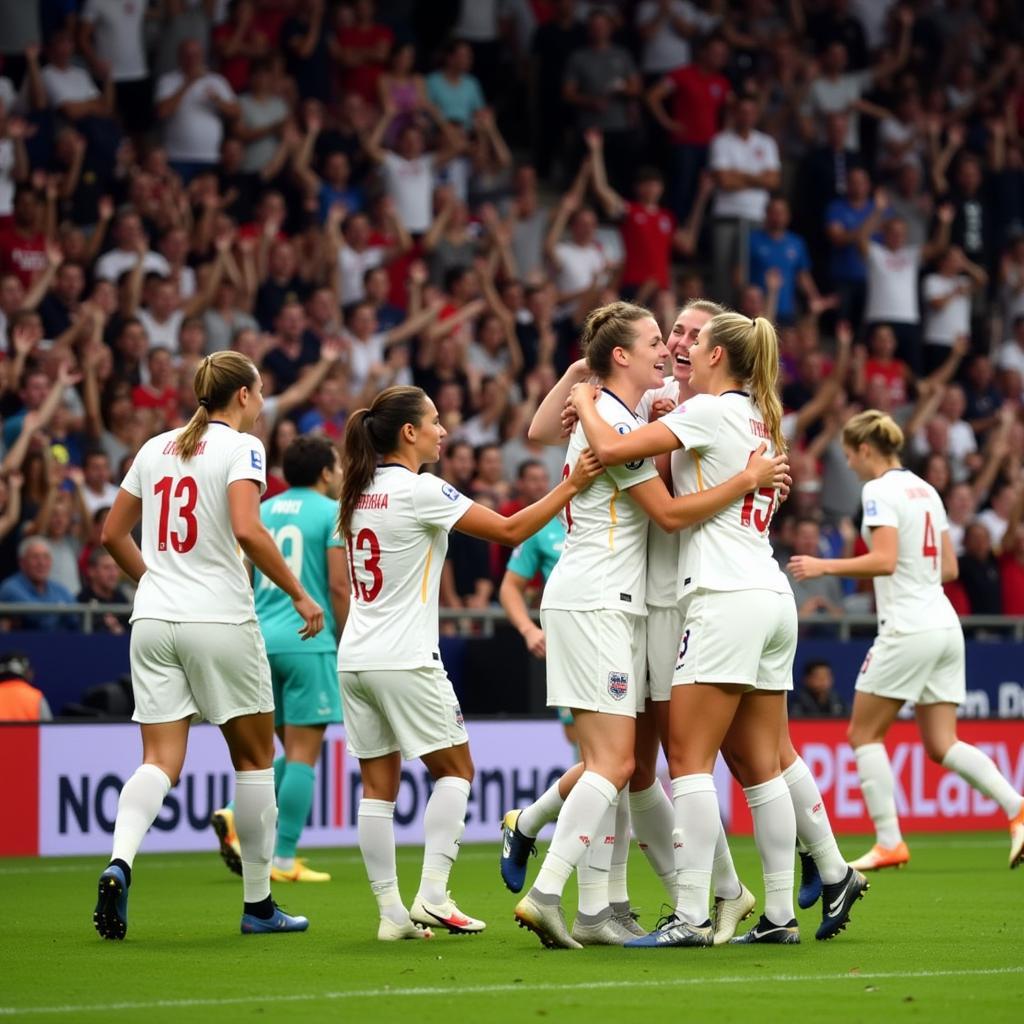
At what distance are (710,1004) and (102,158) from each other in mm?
12718

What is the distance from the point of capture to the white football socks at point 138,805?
326 inches

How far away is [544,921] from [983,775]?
444cm

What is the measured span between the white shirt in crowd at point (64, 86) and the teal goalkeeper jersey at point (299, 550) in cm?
773

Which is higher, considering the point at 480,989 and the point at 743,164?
the point at 743,164

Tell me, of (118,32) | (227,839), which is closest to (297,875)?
(227,839)

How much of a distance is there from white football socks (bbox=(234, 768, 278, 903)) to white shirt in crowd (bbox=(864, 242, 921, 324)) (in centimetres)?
1445

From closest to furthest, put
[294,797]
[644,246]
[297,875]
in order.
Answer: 1. [294,797]
2. [297,875]
3. [644,246]

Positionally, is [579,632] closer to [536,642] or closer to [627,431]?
[627,431]

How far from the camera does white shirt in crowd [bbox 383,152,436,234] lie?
63.1ft

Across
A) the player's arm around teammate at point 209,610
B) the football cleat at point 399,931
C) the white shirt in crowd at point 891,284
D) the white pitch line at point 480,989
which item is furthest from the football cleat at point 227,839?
the white shirt in crowd at point 891,284

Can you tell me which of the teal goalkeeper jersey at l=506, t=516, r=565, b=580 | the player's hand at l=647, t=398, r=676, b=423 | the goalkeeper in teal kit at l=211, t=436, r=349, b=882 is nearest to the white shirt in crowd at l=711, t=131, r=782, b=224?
the teal goalkeeper jersey at l=506, t=516, r=565, b=580

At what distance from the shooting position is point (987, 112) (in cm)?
2433

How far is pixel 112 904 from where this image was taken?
820 cm

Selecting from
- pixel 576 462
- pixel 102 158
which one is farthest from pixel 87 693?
pixel 576 462
